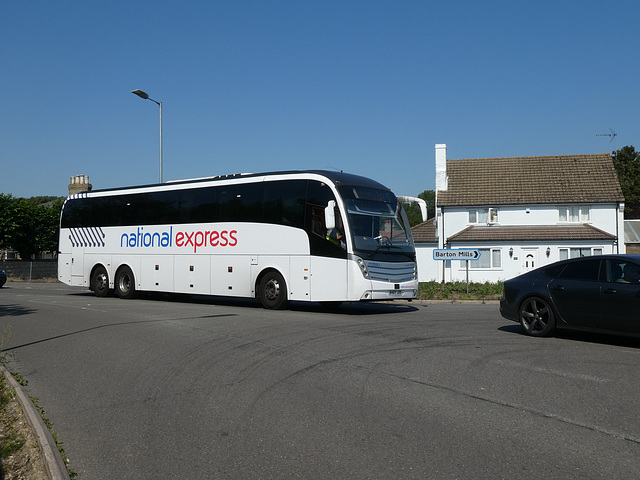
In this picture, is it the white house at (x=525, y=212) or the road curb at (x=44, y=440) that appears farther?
the white house at (x=525, y=212)

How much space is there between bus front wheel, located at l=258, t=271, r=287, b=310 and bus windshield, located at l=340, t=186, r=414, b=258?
259 cm

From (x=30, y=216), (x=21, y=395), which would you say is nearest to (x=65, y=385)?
(x=21, y=395)

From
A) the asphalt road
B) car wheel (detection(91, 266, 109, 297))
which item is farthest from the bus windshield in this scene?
car wheel (detection(91, 266, 109, 297))

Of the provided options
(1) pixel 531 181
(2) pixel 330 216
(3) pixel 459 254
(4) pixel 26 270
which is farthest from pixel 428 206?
(2) pixel 330 216

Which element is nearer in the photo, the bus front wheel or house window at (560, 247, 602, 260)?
the bus front wheel

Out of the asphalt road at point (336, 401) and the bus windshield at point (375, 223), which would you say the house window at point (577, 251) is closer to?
the bus windshield at point (375, 223)

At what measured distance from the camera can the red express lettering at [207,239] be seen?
733 inches

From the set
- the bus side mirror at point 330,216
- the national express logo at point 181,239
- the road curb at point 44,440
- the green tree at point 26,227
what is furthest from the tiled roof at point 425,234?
the road curb at point 44,440

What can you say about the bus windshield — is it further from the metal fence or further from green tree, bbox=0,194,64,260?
green tree, bbox=0,194,64,260

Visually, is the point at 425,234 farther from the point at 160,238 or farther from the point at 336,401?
the point at 336,401

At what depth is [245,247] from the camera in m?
18.2

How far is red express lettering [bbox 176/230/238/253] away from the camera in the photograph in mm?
18609

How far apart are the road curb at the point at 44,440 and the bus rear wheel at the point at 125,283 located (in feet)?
49.2

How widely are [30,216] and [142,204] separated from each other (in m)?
33.2
